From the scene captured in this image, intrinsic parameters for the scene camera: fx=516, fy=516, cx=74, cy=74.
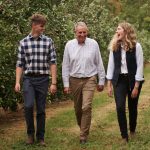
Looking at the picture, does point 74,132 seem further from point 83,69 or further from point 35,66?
point 35,66

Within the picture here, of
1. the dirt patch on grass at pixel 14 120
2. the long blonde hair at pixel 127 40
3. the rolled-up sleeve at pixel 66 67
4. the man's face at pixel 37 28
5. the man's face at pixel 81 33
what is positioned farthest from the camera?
the dirt patch on grass at pixel 14 120

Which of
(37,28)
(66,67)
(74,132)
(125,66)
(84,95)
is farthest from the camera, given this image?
(74,132)

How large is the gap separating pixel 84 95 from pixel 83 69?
0.46 m

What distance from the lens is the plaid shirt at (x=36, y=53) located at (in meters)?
8.68

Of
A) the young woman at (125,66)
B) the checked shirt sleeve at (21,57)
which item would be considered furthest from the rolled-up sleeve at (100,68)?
the checked shirt sleeve at (21,57)

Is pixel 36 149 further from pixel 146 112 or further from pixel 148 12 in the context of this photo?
pixel 148 12

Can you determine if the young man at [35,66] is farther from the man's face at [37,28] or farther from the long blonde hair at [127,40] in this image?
the long blonde hair at [127,40]

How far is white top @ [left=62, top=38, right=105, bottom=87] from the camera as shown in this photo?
9.01m

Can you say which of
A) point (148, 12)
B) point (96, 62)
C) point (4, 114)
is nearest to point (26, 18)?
point (4, 114)

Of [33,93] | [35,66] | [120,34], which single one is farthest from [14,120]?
[120,34]

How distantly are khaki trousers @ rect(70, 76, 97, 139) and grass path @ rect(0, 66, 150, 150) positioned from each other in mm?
330

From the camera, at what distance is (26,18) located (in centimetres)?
1350

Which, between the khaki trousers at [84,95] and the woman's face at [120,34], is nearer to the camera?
the woman's face at [120,34]

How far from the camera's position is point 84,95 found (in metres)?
9.04
